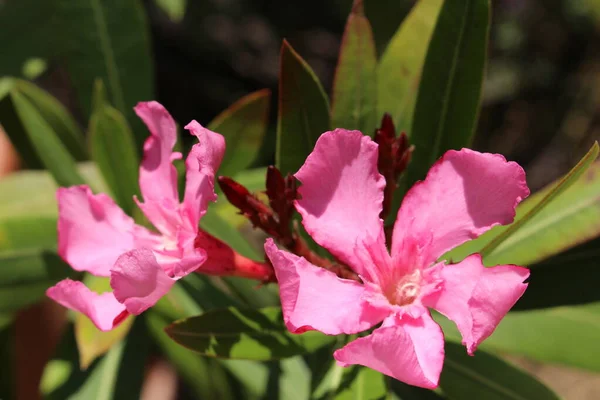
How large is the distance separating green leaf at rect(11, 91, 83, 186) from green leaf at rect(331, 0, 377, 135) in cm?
62

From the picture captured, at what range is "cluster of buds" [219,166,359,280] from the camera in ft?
2.59

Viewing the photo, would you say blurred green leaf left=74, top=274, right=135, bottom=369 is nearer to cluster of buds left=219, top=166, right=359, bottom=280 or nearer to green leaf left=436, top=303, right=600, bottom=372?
cluster of buds left=219, top=166, right=359, bottom=280

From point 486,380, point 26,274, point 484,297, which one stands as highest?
point 484,297

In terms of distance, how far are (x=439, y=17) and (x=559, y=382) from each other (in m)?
2.76

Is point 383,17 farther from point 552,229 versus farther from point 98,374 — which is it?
point 98,374

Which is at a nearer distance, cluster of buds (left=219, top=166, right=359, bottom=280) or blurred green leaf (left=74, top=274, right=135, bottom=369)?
cluster of buds (left=219, top=166, right=359, bottom=280)

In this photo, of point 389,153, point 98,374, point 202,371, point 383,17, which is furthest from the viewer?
point 202,371

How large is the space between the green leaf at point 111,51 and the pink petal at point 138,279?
0.83 meters

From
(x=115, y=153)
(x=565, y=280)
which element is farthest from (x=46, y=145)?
(x=565, y=280)

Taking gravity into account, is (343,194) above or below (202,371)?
above

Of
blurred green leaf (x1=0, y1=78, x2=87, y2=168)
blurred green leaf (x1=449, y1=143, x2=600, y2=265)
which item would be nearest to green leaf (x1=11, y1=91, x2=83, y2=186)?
blurred green leaf (x1=0, y1=78, x2=87, y2=168)

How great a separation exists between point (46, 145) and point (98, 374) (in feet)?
1.67

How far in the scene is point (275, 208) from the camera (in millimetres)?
802

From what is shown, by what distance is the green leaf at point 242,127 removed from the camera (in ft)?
3.89
